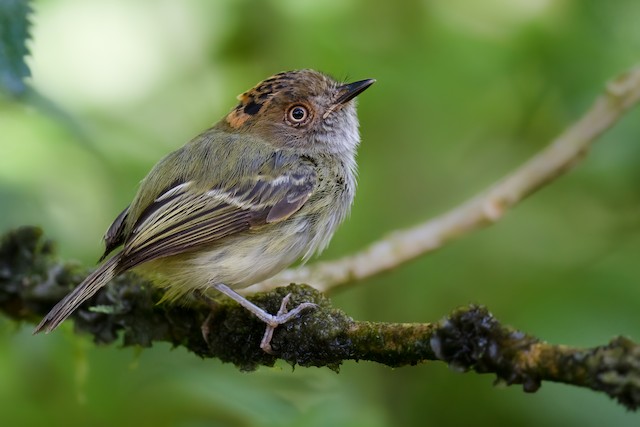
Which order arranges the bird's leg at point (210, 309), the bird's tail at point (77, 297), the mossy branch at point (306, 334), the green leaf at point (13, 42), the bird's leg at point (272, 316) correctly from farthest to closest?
1. the bird's leg at point (210, 309)
2. the bird's tail at point (77, 297)
3. the bird's leg at point (272, 316)
4. the green leaf at point (13, 42)
5. the mossy branch at point (306, 334)

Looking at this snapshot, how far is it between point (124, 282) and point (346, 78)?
1.99 m

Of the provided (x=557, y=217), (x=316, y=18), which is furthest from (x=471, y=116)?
(x=316, y=18)

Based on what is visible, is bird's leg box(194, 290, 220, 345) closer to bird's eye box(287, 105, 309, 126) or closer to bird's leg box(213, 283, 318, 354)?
bird's leg box(213, 283, 318, 354)

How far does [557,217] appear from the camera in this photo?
5.19 metres

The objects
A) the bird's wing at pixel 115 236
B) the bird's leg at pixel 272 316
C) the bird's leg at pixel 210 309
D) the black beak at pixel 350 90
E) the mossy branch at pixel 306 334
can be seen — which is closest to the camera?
the mossy branch at pixel 306 334

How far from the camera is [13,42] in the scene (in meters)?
2.56

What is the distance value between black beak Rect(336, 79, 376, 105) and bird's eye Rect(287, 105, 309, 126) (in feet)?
0.65

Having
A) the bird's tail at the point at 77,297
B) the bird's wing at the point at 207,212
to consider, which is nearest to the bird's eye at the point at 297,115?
the bird's wing at the point at 207,212

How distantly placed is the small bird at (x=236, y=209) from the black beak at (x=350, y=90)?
10 millimetres

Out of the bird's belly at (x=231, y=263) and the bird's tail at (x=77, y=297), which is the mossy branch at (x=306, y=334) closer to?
the bird's belly at (x=231, y=263)

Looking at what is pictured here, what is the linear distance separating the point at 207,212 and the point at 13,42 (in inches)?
51.8

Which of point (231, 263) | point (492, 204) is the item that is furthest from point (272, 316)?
point (492, 204)

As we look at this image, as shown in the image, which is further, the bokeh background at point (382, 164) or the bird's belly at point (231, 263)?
the bokeh background at point (382, 164)

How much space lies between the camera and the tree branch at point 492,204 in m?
4.00
